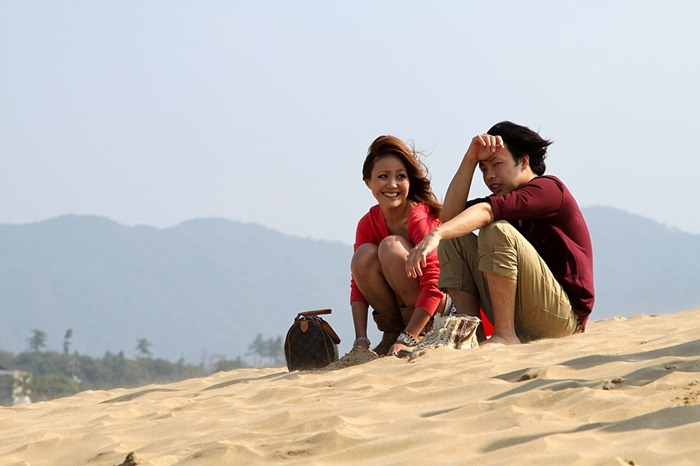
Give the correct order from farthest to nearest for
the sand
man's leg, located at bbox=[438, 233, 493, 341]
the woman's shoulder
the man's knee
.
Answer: the woman's shoulder < man's leg, located at bbox=[438, 233, 493, 341] < the man's knee < the sand

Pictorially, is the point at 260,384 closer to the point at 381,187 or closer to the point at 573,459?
the point at 381,187

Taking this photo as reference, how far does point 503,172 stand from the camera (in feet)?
17.4

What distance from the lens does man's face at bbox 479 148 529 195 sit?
5301 millimetres

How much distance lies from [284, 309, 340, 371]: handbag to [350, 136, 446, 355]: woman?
160 millimetres

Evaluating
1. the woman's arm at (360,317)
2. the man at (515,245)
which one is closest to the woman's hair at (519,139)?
the man at (515,245)

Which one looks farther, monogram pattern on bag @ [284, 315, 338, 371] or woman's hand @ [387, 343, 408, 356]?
monogram pattern on bag @ [284, 315, 338, 371]

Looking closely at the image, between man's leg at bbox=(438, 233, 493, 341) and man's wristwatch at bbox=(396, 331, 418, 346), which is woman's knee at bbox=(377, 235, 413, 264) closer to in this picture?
man's leg at bbox=(438, 233, 493, 341)

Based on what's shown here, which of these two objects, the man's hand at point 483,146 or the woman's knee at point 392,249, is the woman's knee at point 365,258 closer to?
the woman's knee at point 392,249

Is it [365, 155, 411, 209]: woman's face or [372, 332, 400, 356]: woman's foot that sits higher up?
[365, 155, 411, 209]: woman's face

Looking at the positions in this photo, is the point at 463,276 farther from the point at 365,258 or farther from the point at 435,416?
the point at 435,416

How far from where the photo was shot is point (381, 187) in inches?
224

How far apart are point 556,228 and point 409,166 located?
950mm

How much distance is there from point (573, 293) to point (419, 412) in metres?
1.91

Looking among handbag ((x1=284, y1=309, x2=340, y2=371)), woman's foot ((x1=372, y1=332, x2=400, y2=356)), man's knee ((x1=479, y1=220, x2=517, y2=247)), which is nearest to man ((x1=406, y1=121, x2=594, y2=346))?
man's knee ((x1=479, y1=220, x2=517, y2=247))
